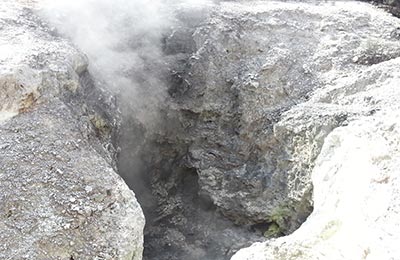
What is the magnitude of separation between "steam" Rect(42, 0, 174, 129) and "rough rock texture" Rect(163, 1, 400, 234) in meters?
1.01

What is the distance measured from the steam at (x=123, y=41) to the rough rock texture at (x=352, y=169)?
14.5 ft

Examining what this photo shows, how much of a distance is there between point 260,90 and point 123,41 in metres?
4.76

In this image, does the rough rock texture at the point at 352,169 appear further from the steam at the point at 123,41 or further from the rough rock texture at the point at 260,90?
the steam at the point at 123,41

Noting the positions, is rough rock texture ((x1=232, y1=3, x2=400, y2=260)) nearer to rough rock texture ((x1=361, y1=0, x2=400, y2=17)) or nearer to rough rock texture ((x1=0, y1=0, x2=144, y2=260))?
rough rock texture ((x1=0, y1=0, x2=144, y2=260))

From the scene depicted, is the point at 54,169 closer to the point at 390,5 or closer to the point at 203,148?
the point at 203,148

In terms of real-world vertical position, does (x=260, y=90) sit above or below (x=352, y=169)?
below

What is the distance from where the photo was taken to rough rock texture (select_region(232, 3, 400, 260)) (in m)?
7.08

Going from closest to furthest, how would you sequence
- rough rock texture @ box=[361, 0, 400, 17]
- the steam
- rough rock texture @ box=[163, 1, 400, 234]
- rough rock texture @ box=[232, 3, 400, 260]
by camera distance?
rough rock texture @ box=[232, 3, 400, 260], rough rock texture @ box=[163, 1, 400, 234], the steam, rough rock texture @ box=[361, 0, 400, 17]

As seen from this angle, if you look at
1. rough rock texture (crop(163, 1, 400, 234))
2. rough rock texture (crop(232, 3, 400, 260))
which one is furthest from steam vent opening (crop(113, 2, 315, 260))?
rough rock texture (crop(232, 3, 400, 260))

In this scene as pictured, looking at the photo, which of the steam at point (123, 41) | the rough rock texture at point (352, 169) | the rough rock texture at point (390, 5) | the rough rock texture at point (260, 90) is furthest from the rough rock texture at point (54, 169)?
the rough rock texture at point (390, 5)

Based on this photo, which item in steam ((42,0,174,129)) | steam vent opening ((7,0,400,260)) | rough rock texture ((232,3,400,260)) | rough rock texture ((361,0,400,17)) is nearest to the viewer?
rough rock texture ((232,3,400,260))

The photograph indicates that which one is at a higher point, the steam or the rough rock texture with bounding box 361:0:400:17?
the rough rock texture with bounding box 361:0:400:17

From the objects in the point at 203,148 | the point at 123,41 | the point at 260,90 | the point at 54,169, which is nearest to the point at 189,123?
the point at 203,148

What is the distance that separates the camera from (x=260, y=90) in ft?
46.3
